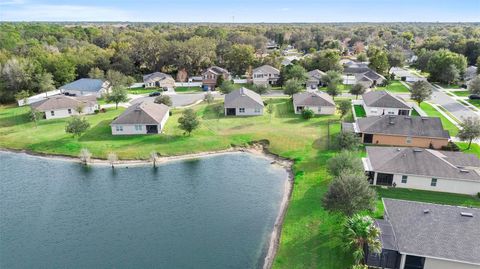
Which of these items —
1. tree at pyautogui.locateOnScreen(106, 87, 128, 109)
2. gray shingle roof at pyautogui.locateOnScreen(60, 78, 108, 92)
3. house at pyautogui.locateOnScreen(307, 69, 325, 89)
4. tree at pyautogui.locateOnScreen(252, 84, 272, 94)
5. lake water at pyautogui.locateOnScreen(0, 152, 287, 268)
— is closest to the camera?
lake water at pyautogui.locateOnScreen(0, 152, 287, 268)

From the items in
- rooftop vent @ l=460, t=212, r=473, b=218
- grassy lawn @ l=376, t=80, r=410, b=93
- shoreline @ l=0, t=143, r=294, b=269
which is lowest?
shoreline @ l=0, t=143, r=294, b=269

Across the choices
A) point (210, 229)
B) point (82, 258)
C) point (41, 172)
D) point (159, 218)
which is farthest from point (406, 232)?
point (41, 172)

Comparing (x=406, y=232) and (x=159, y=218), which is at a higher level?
(x=406, y=232)

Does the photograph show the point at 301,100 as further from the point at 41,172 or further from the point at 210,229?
the point at 41,172

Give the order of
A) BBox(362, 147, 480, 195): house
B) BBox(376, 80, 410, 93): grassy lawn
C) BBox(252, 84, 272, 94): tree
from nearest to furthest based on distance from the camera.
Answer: BBox(362, 147, 480, 195): house < BBox(252, 84, 272, 94): tree < BBox(376, 80, 410, 93): grassy lawn

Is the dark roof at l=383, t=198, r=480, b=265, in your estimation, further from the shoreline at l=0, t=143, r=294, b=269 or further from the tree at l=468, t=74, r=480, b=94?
the tree at l=468, t=74, r=480, b=94

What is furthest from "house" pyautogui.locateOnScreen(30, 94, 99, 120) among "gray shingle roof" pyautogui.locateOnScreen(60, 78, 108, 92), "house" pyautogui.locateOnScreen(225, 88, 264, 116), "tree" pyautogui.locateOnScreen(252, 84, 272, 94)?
"tree" pyautogui.locateOnScreen(252, 84, 272, 94)

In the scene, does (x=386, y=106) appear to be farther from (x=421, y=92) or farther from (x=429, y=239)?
(x=429, y=239)
